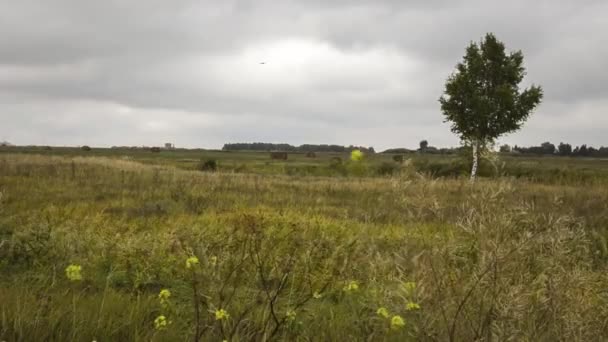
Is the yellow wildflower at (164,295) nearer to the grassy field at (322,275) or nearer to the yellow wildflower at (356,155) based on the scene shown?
the grassy field at (322,275)

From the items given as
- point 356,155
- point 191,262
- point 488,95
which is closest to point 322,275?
point 356,155

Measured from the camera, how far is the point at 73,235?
607cm

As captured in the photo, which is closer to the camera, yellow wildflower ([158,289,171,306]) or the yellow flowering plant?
the yellow flowering plant

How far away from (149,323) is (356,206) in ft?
30.8

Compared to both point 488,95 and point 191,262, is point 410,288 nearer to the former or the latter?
point 191,262

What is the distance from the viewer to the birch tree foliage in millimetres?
24203

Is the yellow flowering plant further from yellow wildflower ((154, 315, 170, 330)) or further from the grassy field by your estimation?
yellow wildflower ((154, 315, 170, 330))

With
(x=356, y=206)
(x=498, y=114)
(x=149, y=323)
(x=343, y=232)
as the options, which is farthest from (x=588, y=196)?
(x=149, y=323)

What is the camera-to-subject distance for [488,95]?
2488cm

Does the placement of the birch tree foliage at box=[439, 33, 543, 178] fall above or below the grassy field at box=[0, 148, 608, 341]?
above

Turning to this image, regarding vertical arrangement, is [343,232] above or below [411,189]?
below

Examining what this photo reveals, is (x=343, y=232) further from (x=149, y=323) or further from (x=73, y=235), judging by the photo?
(x=149, y=323)

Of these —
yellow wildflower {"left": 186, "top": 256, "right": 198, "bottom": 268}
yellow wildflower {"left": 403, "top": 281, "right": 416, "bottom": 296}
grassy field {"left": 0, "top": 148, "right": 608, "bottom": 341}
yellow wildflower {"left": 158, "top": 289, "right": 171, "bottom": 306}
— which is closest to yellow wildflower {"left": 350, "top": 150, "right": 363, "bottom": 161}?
grassy field {"left": 0, "top": 148, "right": 608, "bottom": 341}

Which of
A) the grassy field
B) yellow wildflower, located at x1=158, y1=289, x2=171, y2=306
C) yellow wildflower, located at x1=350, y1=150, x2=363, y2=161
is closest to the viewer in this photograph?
the grassy field
